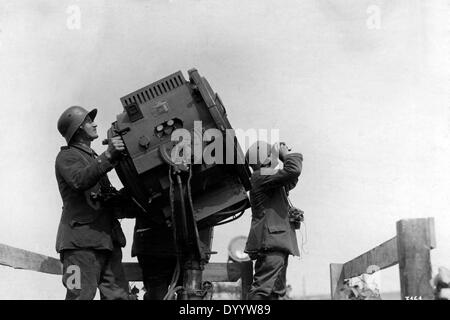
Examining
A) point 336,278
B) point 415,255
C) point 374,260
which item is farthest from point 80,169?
point 336,278

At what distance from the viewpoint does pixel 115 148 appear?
17.3 feet

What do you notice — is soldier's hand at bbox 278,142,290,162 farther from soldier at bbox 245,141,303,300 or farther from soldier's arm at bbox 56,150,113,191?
soldier's arm at bbox 56,150,113,191

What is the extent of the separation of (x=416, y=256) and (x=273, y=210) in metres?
2.26

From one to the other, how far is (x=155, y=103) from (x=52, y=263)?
225 centimetres

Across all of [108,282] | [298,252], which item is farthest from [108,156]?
[298,252]

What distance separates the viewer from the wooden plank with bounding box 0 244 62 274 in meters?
5.46

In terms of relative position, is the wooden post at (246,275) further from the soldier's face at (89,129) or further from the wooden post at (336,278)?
the soldier's face at (89,129)

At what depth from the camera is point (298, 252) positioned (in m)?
6.41

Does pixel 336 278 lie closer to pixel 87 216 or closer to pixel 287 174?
pixel 287 174

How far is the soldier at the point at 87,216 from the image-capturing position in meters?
5.40

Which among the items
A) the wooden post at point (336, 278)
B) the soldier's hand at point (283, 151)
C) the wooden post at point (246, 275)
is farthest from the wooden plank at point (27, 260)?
the wooden post at point (336, 278)

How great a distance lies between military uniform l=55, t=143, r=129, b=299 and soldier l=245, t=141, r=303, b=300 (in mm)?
1231

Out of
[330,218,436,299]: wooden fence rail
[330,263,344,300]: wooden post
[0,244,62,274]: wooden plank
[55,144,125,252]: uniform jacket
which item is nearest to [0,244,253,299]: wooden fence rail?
[0,244,62,274]: wooden plank
